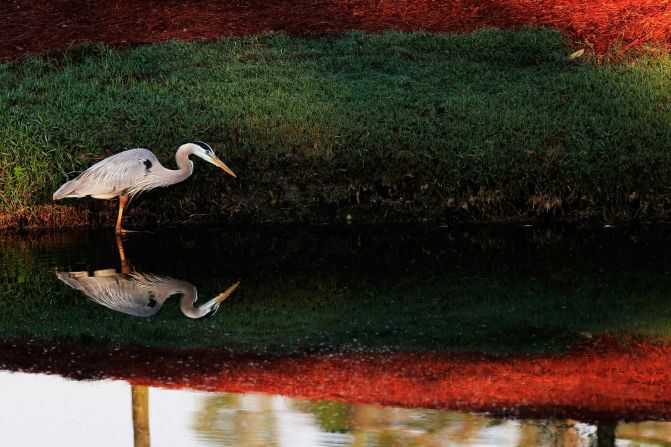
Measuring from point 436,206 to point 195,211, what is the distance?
2.37m

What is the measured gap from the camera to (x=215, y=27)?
48.3 ft

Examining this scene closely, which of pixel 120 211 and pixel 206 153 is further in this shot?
pixel 120 211

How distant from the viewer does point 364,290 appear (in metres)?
8.66

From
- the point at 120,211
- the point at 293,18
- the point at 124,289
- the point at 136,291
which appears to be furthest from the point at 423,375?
the point at 293,18

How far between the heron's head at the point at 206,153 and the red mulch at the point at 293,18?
4.24m

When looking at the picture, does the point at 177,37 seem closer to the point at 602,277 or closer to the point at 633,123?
the point at 633,123

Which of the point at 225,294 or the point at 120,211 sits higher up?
the point at 120,211

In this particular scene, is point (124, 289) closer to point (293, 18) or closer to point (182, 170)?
point (182, 170)

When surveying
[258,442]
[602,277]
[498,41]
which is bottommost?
[258,442]

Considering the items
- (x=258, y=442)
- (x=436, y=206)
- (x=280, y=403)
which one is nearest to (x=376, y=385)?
(x=280, y=403)

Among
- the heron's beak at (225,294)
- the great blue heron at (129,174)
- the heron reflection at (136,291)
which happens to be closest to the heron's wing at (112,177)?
the great blue heron at (129,174)

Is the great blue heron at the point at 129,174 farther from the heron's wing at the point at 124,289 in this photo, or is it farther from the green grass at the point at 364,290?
the heron's wing at the point at 124,289

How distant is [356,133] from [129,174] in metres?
2.49

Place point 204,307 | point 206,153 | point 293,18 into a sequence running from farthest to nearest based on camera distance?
point 293,18 → point 206,153 → point 204,307
